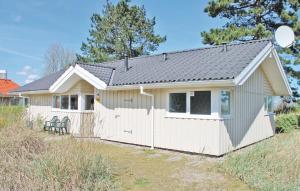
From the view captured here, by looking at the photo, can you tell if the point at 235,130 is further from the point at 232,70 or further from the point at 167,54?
the point at 167,54

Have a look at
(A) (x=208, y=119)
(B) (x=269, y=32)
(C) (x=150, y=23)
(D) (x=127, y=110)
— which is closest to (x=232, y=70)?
(A) (x=208, y=119)

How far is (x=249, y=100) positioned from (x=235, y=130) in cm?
232

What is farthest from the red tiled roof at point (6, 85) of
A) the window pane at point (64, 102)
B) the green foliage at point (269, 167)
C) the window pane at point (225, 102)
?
the green foliage at point (269, 167)

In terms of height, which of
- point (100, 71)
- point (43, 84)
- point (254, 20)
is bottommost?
point (43, 84)

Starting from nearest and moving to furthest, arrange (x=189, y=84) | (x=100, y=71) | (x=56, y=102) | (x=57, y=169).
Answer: (x=57, y=169)
(x=189, y=84)
(x=100, y=71)
(x=56, y=102)

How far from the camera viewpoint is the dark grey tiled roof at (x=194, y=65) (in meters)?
11.1

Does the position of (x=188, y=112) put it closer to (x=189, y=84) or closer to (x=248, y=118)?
(x=189, y=84)

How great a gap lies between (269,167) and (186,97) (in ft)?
14.2

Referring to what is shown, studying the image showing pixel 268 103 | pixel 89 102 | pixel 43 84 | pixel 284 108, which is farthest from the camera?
pixel 284 108

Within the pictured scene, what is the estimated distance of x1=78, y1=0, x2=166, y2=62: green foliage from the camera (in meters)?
35.6

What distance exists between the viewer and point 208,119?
11.0m

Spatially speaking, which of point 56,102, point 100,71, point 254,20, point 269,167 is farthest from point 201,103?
point 254,20

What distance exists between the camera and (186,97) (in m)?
11.7

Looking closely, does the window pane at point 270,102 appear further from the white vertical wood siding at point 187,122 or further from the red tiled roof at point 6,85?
the red tiled roof at point 6,85
